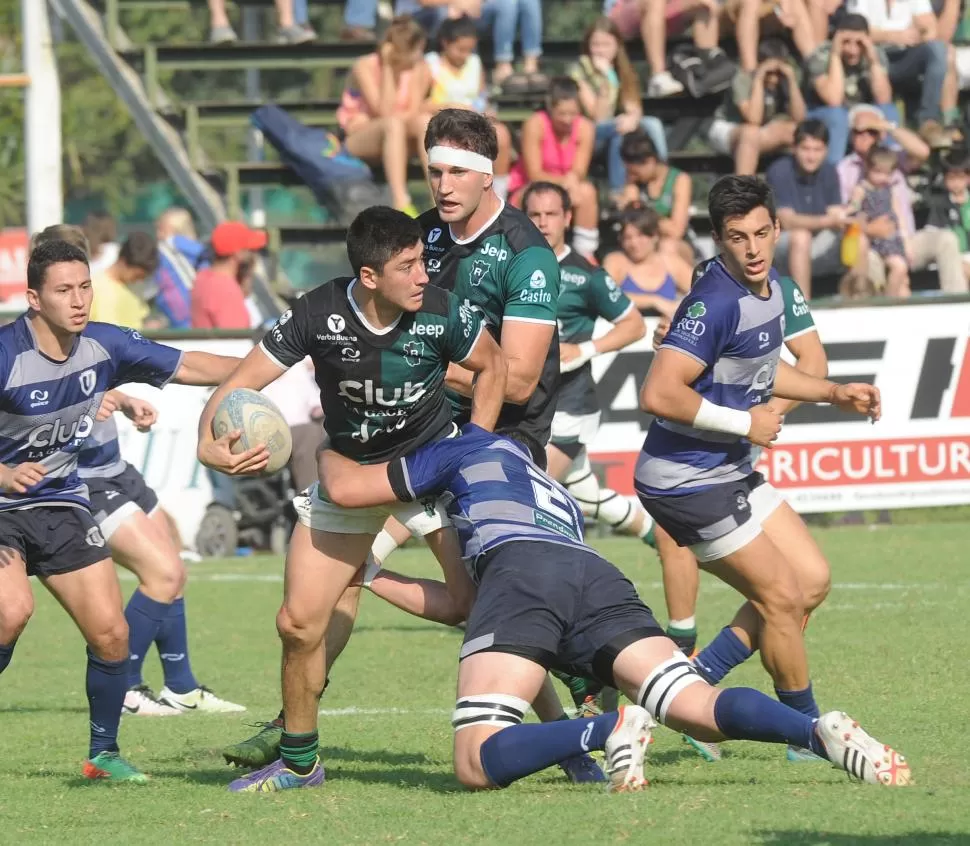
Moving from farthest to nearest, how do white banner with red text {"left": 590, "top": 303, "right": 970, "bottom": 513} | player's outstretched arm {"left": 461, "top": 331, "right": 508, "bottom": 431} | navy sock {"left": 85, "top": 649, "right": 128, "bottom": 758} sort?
white banner with red text {"left": 590, "top": 303, "right": 970, "bottom": 513} → navy sock {"left": 85, "top": 649, "right": 128, "bottom": 758} → player's outstretched arm {"left": 461, "top": 331, "right": 508, "bottom": 431}

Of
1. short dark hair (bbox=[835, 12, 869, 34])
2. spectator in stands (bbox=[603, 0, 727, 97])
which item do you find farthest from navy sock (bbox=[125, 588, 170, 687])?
short dark hair (bbox=[835, 12, 869, 34])

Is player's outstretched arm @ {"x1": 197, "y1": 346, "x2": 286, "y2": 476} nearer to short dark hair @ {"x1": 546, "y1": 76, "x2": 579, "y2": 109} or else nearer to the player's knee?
the player's knee

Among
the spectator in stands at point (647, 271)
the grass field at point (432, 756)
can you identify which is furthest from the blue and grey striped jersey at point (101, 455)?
the spectator in stands at point (647, 271)

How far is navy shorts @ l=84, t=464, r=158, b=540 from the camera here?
8562mm

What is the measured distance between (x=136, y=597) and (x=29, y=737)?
3.25ft

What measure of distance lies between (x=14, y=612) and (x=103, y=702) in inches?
18.7

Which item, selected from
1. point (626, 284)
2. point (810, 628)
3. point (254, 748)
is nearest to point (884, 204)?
point (626, 284)

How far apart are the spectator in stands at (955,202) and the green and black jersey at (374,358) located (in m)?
10.9

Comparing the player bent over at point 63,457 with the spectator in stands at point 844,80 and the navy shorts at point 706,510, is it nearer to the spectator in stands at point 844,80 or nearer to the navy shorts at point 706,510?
the navy shorts at point 706,510

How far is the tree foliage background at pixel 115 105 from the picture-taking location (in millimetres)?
32594

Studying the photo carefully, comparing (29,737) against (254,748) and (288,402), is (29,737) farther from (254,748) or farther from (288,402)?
(288,402)

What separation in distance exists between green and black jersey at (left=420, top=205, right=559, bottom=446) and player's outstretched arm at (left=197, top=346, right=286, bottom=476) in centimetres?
94

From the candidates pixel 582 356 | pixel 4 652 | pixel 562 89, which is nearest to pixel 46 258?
pixel 4 652

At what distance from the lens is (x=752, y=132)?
16.8 metres
